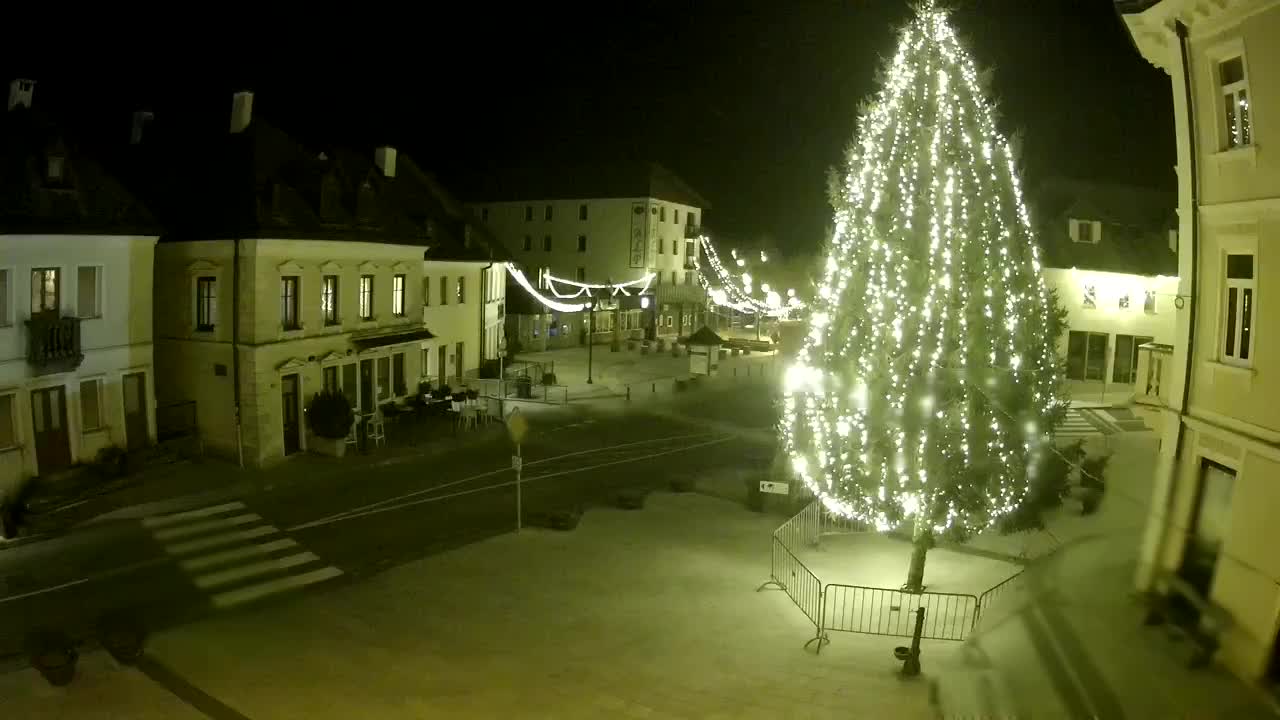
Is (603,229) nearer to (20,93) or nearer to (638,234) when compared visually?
(638,234)

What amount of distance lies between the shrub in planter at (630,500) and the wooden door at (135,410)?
1264 centimetres

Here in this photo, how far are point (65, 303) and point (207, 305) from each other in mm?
3977

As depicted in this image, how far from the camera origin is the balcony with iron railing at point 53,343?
20.8 meters

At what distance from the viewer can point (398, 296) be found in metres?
31.2

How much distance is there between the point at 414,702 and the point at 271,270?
17658 mm

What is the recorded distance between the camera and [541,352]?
51406 mm

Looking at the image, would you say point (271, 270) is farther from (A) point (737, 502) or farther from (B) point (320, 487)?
(A) point (737, 502)

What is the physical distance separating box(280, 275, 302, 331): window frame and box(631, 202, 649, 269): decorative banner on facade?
1382 inches

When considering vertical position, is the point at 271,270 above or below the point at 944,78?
below

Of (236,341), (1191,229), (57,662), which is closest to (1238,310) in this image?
(1191,229)

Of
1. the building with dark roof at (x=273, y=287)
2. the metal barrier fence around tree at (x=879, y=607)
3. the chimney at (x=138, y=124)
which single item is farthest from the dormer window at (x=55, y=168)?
the metal barrier fence around tree at (x=879, y=607)

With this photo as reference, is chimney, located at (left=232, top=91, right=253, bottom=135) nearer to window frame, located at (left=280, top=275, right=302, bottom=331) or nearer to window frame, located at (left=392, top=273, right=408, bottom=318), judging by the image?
window frame, located at (left=280, top=275, right=302, bottom=331)

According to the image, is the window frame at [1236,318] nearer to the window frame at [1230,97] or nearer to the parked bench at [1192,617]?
the window frame at [1230,97]

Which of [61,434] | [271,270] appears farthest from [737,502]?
[61,434]
